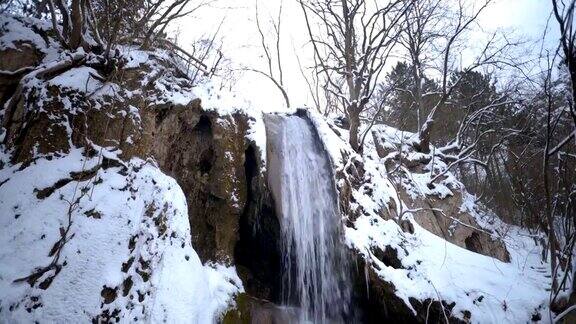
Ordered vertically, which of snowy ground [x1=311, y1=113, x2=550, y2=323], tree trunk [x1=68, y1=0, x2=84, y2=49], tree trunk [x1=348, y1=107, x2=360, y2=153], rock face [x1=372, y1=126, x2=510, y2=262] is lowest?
snowy ground [x1=311, y1=113, x2=550, y2=323]

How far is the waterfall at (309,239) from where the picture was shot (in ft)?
18.9

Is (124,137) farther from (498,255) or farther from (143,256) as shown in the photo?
(498,255)

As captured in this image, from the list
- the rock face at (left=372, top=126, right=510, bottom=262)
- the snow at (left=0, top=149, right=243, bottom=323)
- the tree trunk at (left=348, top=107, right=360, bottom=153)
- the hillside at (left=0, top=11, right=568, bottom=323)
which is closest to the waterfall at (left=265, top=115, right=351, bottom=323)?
the hillside at (left=0, top=11, right=568, bottom=323)

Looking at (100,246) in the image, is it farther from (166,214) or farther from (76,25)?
(76,25)

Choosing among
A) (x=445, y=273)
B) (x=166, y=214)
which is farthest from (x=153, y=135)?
(x=445, y=273)

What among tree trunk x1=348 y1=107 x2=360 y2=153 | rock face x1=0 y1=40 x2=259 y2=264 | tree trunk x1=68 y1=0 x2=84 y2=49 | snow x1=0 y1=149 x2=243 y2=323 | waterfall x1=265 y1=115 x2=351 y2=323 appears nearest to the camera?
snow x1=0 y1=149 x2=243 y2=323

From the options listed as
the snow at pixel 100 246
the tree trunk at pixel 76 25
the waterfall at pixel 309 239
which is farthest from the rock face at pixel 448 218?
the tree trunk at pixel 76 25

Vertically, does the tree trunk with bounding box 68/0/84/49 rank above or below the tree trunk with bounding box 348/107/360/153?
above

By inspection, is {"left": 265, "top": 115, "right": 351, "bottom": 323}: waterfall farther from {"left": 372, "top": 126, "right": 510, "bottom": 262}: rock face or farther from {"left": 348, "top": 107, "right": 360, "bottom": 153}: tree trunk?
Answer: {"left": 372, "top": 126, "right": 510, "bottom": 262}: rock face

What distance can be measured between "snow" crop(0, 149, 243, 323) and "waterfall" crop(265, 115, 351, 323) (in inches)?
55.7

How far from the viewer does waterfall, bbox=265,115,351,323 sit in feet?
18.9

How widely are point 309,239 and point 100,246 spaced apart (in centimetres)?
337

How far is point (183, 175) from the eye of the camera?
5750 mm

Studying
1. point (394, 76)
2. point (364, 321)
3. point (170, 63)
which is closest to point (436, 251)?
point (364, 321)
